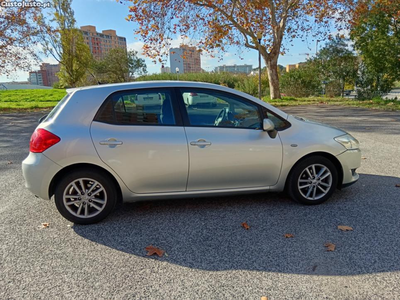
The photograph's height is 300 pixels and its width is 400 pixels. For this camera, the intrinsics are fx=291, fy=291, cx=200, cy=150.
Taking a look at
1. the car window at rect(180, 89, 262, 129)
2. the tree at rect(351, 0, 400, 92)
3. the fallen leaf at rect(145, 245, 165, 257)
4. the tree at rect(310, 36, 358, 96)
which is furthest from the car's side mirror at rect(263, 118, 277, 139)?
the tree at rect(310, 36, 358, 96)

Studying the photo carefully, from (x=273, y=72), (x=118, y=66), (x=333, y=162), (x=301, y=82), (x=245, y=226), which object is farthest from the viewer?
(x=118, y=66)

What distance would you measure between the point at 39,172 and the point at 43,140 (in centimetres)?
36

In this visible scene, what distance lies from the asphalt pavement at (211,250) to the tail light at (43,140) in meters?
0.93

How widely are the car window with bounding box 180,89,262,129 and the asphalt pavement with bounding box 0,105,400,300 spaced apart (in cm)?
111

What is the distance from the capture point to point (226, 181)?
3600mm

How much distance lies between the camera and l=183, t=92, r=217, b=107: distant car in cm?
357

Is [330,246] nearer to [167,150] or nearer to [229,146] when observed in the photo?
[229,146]

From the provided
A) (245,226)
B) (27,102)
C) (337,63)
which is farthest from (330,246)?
(27,102)

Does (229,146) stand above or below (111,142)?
below

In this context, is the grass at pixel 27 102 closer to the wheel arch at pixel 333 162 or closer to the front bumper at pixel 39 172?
the front bumper at pixel 39 172

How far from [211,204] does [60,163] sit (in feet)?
6.34

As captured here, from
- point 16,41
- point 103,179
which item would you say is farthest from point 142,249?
point 16,41

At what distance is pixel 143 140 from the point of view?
3.34 m

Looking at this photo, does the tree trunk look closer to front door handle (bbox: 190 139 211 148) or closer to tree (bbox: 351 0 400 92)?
tree (bbox: 351 0 400 92)
